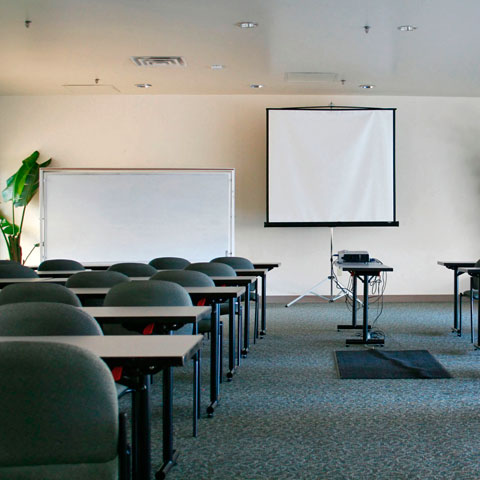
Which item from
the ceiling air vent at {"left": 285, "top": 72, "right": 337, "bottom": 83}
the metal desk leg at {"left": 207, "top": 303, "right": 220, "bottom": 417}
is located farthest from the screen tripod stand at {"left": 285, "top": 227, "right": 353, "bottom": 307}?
the metal desk leg at {"left": 207, "top": 303, "right": 220, "bottom": 417}

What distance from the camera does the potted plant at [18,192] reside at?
892cm

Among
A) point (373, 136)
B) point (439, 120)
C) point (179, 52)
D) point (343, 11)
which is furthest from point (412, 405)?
point (439, 120)

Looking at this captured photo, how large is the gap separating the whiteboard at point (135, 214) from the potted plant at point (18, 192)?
1.15ft

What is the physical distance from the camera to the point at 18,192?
892 cm

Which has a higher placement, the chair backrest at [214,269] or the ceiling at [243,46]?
the ceiling at [243,46]

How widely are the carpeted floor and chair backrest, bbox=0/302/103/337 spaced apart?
0.90m

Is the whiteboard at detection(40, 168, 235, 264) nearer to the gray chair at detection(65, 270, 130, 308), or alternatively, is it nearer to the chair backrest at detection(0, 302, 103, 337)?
the gray chair at detection(65, 270, 130, 308)

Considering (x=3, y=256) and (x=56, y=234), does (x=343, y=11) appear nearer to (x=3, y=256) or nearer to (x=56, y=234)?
(x=56, y=234)

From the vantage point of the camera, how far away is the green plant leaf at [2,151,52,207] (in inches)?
351

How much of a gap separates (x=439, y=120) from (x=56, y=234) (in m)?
5.78

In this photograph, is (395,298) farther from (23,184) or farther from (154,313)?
(154,313)

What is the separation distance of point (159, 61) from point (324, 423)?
17.0 ft

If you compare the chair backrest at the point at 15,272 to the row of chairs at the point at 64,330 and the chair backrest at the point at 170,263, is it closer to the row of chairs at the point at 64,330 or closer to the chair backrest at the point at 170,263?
the row of chairs at the point at 64,330

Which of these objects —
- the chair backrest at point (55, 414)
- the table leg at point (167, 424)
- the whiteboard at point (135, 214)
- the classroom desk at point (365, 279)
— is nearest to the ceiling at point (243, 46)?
the whiteboard at point (135, 214)
